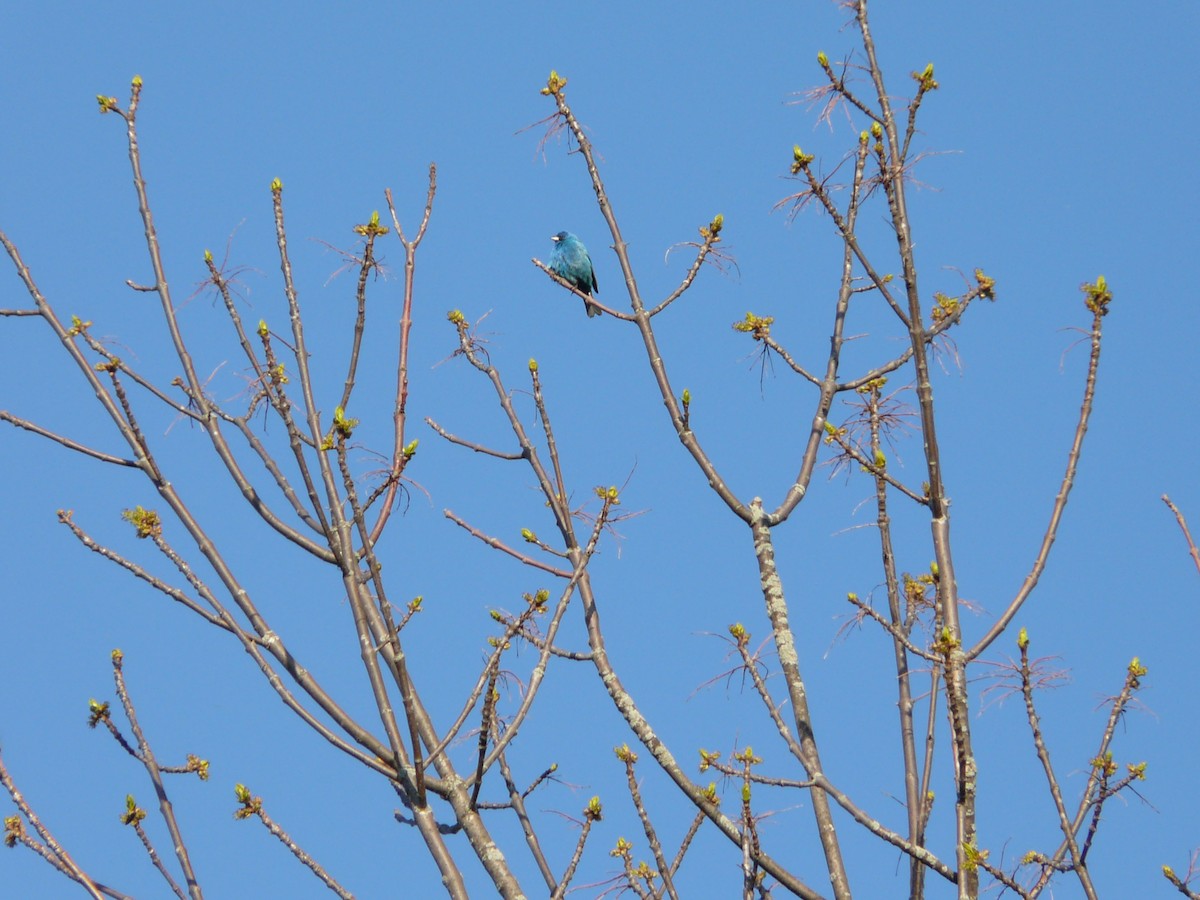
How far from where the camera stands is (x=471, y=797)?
14.0ft

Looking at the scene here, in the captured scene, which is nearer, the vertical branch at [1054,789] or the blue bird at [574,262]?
the vertical branch at [1054,789]

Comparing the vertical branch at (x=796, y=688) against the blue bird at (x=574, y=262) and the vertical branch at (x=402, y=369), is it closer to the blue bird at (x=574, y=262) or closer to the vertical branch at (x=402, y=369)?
the vertical branch at (x=402, y=369)

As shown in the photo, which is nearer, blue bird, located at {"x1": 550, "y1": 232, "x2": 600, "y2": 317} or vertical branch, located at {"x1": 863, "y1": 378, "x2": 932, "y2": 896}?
vertical branch, located at {"x1": 863, "y1": 378, "x2": 932, "y2": 896}

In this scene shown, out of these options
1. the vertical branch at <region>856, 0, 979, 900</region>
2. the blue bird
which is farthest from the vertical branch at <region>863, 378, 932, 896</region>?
the blue bird

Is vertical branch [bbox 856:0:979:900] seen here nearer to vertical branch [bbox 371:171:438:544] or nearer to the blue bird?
vertical branch [bbox 371:171:438:544]

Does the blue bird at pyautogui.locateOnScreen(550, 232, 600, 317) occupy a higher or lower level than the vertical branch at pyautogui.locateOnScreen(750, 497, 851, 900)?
higher

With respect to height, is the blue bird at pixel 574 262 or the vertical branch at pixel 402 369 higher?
the blue bird at pixel 574 262

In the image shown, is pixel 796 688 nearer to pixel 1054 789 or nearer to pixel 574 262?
pixel 1054 789

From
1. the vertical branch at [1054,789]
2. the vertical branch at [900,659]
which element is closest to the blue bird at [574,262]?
the vertical branch at [900,659]

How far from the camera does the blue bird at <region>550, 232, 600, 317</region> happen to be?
1716 centimetres

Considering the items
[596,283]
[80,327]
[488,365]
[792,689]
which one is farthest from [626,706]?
[596,283]

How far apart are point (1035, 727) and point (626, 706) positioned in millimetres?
1580

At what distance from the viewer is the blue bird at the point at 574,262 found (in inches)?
675

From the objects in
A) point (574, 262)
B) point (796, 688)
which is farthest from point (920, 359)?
point (574, 262)
